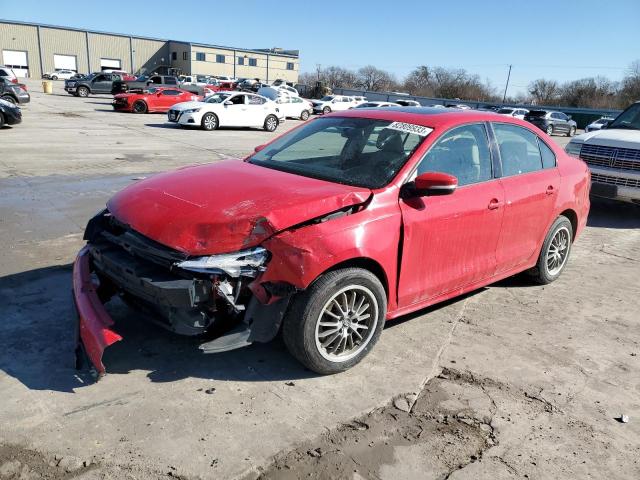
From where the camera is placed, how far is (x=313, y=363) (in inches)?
133

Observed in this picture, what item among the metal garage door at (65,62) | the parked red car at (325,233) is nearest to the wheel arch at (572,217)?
the parked red car at (325,233)

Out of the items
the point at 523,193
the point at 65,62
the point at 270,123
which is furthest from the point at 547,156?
the point at 65,62

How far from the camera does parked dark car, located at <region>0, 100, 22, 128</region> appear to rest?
15664 millimetres

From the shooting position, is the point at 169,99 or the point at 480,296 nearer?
the point at 480,296

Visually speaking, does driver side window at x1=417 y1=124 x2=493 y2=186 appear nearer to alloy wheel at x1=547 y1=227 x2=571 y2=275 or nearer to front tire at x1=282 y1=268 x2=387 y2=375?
front tire at x1=282 y1=268 x2=387 y2=375

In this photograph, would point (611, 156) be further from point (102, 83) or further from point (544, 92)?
point (544, 92)

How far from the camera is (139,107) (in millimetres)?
27281

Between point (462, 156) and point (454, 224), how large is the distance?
64 centimetres

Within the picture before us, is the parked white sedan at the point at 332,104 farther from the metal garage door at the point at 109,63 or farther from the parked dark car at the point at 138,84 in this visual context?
the metal garage door at the point at 109,63

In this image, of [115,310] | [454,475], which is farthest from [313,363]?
[115,310]

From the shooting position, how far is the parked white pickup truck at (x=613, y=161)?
8180 mm

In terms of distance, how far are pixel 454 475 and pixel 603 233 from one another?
6545 mm

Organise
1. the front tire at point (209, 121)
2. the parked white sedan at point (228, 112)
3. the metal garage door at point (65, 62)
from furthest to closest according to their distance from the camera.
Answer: the metal garage door at point (65, 62) < the front tire at point (209, 121) < the parked white sedan at point (228, 112)

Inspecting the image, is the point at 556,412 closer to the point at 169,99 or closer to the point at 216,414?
the point at 216,414
